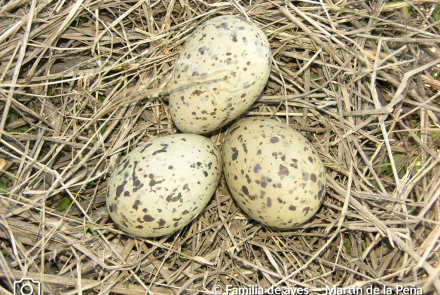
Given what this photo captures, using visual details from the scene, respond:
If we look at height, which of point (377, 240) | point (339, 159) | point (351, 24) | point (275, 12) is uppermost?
point (275, 12)

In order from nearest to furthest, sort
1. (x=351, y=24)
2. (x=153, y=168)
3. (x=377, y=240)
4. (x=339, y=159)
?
1. (x=153, y=168)
2. (x=377, y=240)
3. (x=339, y=159)
4. (x=351, y=24)

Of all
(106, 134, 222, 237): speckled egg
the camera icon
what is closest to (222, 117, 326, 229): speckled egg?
(106, 134, 222, 237): speckled egg

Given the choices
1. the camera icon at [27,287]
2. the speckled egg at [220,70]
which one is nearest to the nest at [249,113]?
the camera icon at [27,287]

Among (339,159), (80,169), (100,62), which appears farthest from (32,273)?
(339,159)

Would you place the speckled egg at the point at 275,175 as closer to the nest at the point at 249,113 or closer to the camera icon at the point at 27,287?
the nest at the point at 249,113

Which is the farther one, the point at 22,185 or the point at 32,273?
the point at 22,185

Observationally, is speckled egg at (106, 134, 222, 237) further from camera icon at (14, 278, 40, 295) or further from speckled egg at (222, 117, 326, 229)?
camera icon at (14, 278, 40, 295)

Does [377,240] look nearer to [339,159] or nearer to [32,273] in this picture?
[339,159]
